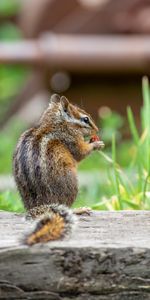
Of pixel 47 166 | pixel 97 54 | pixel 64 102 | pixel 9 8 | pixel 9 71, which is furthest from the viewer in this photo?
pixel 9 8

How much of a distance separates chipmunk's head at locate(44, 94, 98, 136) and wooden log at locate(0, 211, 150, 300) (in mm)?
1147

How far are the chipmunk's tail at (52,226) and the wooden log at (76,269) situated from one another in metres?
0.03

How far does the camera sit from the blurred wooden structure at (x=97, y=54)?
408 inches

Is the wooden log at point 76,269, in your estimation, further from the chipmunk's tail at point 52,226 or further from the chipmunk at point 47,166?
the chipmunk at point 47,166

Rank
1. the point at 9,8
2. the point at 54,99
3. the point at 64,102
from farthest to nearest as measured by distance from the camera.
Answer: the point at 9,8
the point at 54,99
the point at 64,102

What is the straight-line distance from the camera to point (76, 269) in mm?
3734

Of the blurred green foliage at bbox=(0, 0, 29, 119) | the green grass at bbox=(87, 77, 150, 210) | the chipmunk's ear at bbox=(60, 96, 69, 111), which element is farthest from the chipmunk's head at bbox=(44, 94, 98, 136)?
the blurred green foliage at bbox=(0, 0, 29, 119)

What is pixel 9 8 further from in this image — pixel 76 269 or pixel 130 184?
pixel 76 269

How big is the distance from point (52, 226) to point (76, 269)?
209 mm

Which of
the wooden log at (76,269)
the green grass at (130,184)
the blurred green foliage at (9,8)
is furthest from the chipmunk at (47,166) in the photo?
the blurred green foliage at (9,8)

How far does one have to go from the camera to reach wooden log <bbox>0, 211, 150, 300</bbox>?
3.71 meters

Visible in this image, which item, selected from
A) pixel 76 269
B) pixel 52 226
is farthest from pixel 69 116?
pixel 76 269

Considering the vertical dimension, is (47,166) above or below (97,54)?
below

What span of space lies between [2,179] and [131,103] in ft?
9.70
